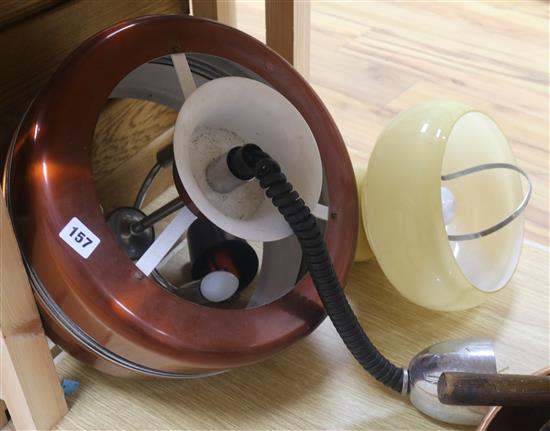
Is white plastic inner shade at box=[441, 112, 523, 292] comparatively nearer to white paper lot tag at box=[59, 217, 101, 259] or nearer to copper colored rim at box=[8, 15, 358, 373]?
copper colored rim at box=[8, 15, 358, 373]

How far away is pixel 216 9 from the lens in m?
1.00

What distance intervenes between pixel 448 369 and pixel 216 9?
1.94 feet

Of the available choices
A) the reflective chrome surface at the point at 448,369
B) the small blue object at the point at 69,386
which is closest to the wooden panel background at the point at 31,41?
the small blue object at the point at 69,386

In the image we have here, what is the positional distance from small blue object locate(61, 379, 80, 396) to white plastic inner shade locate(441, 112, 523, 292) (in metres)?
0.47

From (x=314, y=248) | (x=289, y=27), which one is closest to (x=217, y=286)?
(x=314, y=248)

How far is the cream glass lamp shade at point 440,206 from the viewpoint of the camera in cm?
75

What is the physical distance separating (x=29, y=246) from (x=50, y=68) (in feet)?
0.94

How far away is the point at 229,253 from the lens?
87cm

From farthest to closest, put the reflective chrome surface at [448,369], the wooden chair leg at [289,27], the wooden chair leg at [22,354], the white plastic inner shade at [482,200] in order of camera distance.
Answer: the wooden chair leg at [289,27] < the white plastic inner shade at [482,200] < the reflective chrome surface at [448,369] < the wooden chair leg at [22,354]

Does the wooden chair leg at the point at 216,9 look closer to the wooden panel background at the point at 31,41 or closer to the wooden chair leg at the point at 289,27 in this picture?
the wooden chair leg at the point at 289,27

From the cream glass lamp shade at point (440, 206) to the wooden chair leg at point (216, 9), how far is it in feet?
1.10

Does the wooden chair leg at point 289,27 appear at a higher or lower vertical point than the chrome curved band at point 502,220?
higher

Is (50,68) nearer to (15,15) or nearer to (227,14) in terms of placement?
(15,15)

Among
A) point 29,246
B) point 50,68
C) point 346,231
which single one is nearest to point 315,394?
point 346,231
